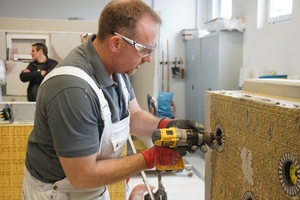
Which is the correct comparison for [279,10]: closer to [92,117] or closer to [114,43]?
[114,43]

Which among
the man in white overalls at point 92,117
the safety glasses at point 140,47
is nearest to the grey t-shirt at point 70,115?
the man in white overalls at point 92,117

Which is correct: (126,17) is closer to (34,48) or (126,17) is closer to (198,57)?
(34,48)

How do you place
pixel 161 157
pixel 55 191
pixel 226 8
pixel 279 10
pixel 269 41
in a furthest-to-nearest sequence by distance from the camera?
pixel 226 8
pixel 279 10
pixel 269 41
pixel 55 191
pixel 161 157

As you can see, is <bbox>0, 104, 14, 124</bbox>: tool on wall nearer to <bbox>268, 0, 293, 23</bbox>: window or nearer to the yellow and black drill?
the yellow and black drill

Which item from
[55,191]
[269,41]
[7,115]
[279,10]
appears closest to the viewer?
[55,191]

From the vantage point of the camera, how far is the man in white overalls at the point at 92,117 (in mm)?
1050

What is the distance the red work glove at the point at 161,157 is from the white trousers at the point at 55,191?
30cm

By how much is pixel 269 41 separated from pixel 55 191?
3177 mm

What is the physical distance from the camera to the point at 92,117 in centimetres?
108

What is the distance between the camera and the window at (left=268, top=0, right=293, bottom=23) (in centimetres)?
372

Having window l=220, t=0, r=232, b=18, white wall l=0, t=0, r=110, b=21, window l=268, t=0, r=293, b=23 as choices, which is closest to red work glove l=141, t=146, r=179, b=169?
window l=268, t=0, r=293, b=23

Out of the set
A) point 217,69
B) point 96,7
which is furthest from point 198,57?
point 96,7

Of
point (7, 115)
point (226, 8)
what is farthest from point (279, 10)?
point (7, 115)

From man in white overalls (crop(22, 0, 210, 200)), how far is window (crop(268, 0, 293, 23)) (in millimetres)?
2907
